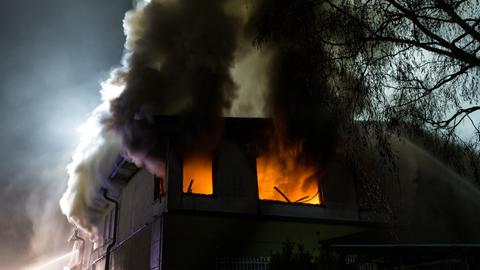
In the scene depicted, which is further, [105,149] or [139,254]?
[105,149]

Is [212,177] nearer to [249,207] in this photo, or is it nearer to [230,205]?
[230,205]

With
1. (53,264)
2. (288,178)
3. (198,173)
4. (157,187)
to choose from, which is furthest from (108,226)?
(53,264)

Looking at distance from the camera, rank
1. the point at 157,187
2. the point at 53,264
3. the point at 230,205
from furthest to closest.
→ 1. the point at 53,264
2. the point at 157,187
3. the point at 230,205

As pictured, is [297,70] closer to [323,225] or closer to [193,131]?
[193,131]

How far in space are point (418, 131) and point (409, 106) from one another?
55 cm

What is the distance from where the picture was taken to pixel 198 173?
46.4ft

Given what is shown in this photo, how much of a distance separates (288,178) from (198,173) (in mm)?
3464

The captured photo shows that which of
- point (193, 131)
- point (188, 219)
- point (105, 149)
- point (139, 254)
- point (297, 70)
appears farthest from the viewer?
point (105, 149)

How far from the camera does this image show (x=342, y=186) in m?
15.8

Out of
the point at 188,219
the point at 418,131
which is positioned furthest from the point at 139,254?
the point at 418,131

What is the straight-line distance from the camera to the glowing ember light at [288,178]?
15266mm

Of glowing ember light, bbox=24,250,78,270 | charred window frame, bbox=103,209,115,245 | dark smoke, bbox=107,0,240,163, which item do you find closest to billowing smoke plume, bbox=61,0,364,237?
dark smoke, bbox=107,0,240,163

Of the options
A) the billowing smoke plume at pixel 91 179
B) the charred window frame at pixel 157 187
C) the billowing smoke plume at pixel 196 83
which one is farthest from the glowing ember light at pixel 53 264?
the charred window frame at pixel 157 187

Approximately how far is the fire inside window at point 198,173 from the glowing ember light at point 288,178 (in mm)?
1959
